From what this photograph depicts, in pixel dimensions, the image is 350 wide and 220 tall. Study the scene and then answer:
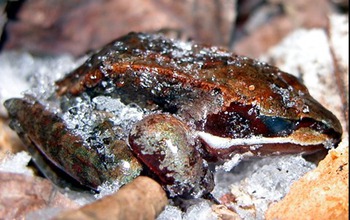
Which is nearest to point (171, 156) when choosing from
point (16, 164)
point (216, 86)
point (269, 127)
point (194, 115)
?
point (194, 115)

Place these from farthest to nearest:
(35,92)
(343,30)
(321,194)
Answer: (343,30) < (35,92) < (321,194)

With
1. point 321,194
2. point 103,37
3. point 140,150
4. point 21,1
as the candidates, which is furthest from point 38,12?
point 321,194

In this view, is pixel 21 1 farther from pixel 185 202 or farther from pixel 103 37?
pixel 185 202

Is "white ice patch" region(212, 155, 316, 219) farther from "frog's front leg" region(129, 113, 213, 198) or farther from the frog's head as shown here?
"frog's front leg" region(129, 113, 213, 198)

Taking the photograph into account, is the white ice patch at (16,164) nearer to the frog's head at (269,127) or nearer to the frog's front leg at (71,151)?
the frog's front leg at (71,151)

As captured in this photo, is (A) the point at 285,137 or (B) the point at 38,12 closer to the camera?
(A) the point at 285,137

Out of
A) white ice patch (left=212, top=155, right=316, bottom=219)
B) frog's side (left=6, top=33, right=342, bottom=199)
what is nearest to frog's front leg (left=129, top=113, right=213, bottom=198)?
frog's side (left=6, top=33, right=342, bottom=199)

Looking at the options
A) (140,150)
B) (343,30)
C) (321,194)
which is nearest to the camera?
(321,194)
